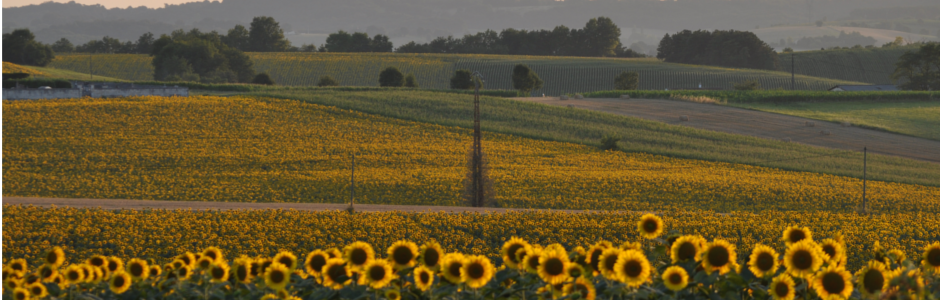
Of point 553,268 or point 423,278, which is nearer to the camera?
point 553,268

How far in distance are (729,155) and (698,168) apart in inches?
213

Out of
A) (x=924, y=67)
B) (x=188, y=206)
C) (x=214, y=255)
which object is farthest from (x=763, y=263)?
(x=924, y=67)

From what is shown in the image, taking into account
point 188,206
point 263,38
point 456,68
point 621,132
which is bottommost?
point 188,206

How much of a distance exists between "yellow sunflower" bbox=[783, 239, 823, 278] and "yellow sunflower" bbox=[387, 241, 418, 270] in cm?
251

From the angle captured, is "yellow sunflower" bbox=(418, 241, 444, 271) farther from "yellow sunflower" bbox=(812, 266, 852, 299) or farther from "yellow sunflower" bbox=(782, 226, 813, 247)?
"yellow sunflower" bbox=(782, 226, 813, 247)

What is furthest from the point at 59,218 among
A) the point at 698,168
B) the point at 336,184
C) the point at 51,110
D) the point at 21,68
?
the point at 21,68

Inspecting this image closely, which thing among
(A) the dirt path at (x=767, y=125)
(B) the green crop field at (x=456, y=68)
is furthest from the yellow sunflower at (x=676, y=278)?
(B) the green crop field at (x=456, y=68)

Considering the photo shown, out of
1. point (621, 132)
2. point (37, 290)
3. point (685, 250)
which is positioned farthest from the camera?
point (621, 132)

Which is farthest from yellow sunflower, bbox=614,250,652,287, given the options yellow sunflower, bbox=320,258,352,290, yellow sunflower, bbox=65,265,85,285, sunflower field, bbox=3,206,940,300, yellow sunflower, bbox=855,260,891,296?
yellow sunflower, bbox=65,265,85,285

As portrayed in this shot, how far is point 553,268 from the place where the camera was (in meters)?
4.49

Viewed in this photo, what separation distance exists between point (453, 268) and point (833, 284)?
2407mm

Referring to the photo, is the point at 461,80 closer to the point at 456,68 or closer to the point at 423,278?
the point at 456,68

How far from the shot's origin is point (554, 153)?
3584 cm

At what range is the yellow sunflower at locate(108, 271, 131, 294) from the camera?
497 cm
